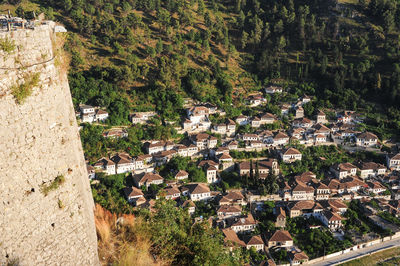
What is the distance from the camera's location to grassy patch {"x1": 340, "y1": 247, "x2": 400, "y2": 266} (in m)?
13.5

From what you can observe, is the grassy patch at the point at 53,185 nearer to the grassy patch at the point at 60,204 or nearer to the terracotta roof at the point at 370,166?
the grassy patch at the point at 60,204

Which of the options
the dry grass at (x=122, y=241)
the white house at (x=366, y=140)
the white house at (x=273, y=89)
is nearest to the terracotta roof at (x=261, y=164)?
the white house at (x=366, y=140)

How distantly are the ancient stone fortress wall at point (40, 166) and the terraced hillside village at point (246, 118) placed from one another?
2049mm

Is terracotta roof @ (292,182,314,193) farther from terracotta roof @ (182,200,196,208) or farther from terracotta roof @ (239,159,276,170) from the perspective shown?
terracotta roof @ (182,200,196,208)

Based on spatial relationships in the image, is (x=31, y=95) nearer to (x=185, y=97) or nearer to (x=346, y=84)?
(x=185, y=97)

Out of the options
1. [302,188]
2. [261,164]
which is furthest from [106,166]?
[302,188]

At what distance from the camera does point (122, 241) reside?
418 centimetres

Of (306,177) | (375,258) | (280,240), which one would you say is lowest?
(375,258)

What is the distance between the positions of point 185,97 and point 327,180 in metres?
10.6

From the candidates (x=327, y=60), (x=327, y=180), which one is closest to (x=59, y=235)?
(x=327, y=180)

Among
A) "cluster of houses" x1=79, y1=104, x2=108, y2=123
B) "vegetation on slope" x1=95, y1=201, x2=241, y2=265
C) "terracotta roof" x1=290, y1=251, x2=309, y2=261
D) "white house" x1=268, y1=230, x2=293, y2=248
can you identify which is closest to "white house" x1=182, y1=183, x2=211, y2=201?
"white house" x1=268, y1=230, x2=293, y2=248

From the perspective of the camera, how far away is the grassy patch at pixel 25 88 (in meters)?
A: 2.38

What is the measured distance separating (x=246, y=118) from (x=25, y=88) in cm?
2043

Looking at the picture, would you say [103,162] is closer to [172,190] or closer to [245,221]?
[172,190]
